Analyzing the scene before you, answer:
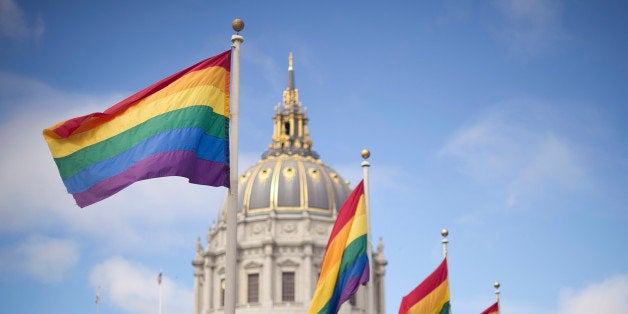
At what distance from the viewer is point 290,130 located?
11894cm

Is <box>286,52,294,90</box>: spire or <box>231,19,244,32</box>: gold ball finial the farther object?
<box>286,52,294,90</box>: spire

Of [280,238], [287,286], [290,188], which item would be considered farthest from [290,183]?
[287,286]

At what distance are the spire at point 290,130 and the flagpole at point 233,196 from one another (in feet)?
311

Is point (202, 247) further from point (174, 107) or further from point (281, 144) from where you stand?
point (174, 107)

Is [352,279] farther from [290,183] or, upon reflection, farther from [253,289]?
[290,183]

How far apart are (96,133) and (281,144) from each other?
322 feet

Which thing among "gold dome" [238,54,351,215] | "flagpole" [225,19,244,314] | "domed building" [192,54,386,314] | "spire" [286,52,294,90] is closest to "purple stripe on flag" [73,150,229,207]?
"flagpole" [225,19,244,314]

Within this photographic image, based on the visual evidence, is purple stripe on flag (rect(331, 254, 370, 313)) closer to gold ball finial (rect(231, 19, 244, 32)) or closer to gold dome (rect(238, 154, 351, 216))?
gold ball finial (rect(231, 19, 244, 32))

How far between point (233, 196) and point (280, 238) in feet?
283

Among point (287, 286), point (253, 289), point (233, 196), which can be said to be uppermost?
point (287, 286)

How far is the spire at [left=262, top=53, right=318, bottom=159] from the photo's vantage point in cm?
11612

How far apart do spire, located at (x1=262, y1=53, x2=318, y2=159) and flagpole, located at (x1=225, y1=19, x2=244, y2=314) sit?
9470 cm

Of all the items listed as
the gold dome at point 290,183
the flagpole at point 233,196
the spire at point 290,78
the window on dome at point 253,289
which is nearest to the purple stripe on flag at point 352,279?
the flagpole at point 233,196

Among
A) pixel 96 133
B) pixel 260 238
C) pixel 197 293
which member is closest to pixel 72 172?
pixel 96 133
